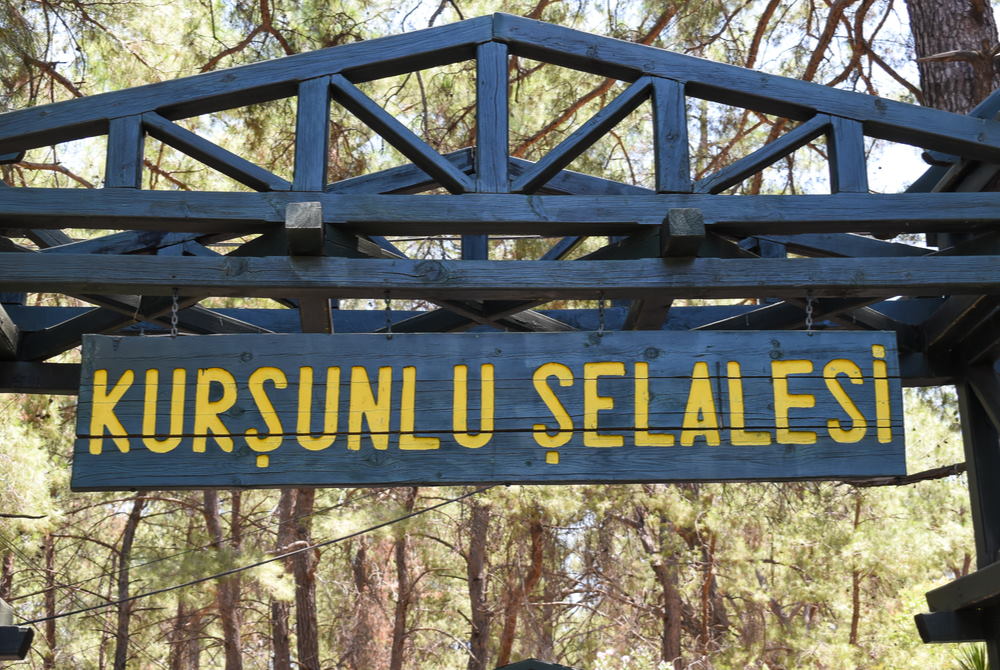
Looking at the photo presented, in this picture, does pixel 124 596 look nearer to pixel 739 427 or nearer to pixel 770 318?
pixel 770 318

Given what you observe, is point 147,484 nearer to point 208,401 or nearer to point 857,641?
point 208,401

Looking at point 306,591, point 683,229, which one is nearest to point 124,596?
point 306,591

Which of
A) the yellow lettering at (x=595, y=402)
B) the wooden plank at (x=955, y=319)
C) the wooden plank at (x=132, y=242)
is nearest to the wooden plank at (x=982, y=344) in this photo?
the wooden plank at (x=955, y=319)

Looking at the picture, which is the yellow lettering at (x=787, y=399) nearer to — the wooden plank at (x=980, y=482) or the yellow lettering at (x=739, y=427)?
the yellow lettering at (x=739, y=427)

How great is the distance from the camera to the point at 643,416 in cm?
383

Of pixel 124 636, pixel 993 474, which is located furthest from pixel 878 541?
pixel 124 636

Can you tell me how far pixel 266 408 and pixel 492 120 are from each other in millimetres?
1423

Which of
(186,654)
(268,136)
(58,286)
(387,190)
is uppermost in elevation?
(268,136)

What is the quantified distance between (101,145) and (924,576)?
35.3 ft

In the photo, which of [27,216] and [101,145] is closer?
[27,216]

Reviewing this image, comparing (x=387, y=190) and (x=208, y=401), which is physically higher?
(x=387, y=190)

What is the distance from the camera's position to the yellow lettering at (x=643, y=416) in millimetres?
3799

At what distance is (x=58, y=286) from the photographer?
4012mm

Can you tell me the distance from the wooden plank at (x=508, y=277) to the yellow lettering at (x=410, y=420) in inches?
15.2
